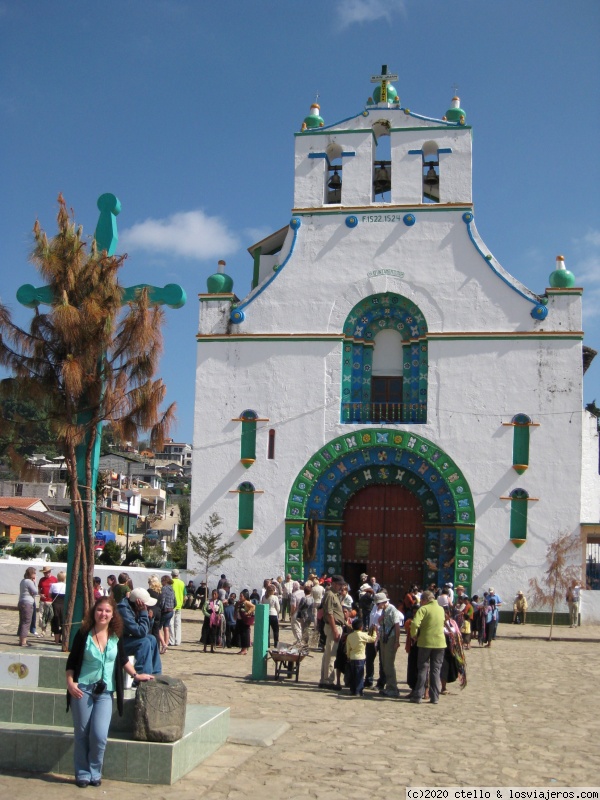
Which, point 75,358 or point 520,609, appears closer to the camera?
point 75,358

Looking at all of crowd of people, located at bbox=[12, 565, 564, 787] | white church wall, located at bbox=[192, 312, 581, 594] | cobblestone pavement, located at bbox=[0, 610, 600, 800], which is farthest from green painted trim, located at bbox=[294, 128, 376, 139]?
cobblestone pavement, located at bbox=[0, 610, 600, 800]

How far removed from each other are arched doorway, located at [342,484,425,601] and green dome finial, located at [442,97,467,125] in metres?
10.4

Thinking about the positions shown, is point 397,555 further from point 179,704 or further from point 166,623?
point 179,704

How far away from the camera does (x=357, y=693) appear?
13.2 metres

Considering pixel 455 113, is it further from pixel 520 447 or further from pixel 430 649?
pixel 430 649

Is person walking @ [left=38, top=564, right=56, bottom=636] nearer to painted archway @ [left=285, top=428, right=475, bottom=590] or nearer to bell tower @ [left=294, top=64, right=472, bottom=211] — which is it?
painted archway @ [left=285, top=428, right=475, bottom=590]

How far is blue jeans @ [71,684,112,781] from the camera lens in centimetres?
768

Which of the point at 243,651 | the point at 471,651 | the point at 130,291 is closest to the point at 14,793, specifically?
the point at 130,291

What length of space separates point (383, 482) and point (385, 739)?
1563 cm

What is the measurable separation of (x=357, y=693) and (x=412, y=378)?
13461mm

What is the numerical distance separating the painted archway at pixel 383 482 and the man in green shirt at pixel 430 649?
11.7m

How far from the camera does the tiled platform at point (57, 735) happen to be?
25.8ft

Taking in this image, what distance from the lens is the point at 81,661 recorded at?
7816 mm

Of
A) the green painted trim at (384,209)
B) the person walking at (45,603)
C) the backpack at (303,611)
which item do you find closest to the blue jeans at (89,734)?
the backpack at (303,611)
